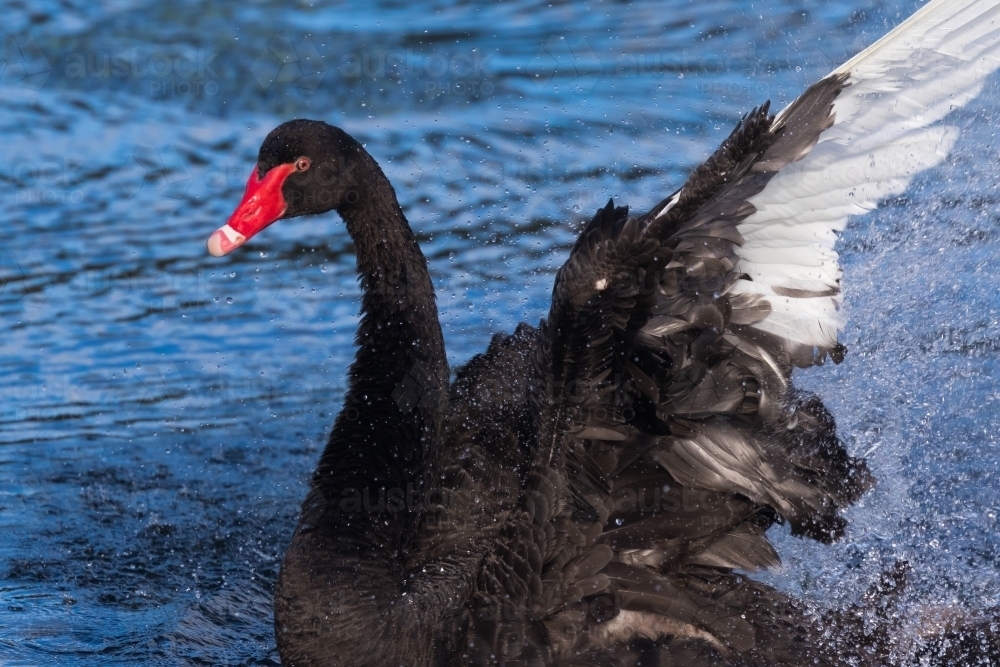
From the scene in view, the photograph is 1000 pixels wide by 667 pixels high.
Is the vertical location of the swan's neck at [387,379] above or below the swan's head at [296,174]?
below

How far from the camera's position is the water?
5.57 m

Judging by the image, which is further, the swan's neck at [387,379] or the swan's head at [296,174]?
the swan's head at [296,174]

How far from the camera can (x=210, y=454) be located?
6.64 m

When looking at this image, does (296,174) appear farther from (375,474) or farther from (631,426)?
(631,426)

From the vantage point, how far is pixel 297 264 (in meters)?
8.12

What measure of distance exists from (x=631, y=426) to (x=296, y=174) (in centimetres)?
160

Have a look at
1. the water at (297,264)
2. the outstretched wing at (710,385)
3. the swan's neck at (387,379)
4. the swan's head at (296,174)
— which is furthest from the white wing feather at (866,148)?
the swan's head at (296,174)

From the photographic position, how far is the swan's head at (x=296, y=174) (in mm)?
4676

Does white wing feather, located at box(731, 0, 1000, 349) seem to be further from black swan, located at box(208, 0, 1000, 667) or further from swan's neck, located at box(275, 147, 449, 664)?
swan's neck, located at box(275, 147, 449, 664)

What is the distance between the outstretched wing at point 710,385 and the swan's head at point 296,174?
1.19 meters

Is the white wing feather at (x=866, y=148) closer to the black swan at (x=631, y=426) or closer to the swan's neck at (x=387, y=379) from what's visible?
the black swan at (x=631, y=426)

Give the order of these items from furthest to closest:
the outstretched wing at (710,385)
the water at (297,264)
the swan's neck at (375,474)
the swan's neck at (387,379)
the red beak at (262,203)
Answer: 1. the water at (297,264)
2. the red beak at (262,203)
3. the swan's neck at (387,379)
4. the swan's neck at (375,474)
5. the outstretched wing at (710,385)

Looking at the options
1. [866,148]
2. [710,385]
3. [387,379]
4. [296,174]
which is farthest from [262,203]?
[866,148]

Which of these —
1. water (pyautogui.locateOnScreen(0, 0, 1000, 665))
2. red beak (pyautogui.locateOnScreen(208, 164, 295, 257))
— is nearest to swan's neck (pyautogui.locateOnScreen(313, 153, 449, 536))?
red beak (pyautogui.locateOnScreen(208, 164, 295, 257))
